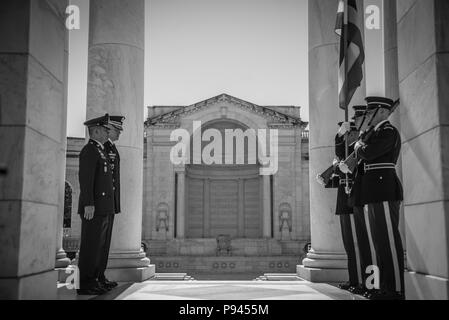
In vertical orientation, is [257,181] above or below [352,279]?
above

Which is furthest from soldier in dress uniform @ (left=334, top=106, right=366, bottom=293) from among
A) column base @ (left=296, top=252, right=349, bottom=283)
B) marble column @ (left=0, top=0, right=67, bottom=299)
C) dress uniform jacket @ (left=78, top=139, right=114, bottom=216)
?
marble column @ (left=0, top=0, right=67, bottom=299)

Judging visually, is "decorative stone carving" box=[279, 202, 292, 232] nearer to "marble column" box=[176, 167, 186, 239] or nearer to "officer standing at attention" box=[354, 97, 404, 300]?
"marble column" box=[176, 167, 186, 239]

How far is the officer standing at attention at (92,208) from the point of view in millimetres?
11102

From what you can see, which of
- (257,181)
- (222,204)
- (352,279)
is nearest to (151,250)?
(222,204)

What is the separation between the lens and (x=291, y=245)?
47094 mm

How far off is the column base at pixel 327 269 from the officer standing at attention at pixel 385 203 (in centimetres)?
443

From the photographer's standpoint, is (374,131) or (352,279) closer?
(374,131)

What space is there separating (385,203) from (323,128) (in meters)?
6.03

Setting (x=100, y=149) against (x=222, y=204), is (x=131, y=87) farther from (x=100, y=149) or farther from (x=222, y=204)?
(x=222, y=204)

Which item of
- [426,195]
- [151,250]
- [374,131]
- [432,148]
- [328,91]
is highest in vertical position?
[328,91]

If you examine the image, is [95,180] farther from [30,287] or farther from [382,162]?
[382,162]

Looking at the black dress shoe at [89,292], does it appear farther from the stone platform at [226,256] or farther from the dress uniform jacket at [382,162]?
the stone platform at [226,256]

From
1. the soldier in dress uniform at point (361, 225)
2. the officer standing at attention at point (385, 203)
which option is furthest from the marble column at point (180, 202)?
the officer standing at attention at point (385, 203)
